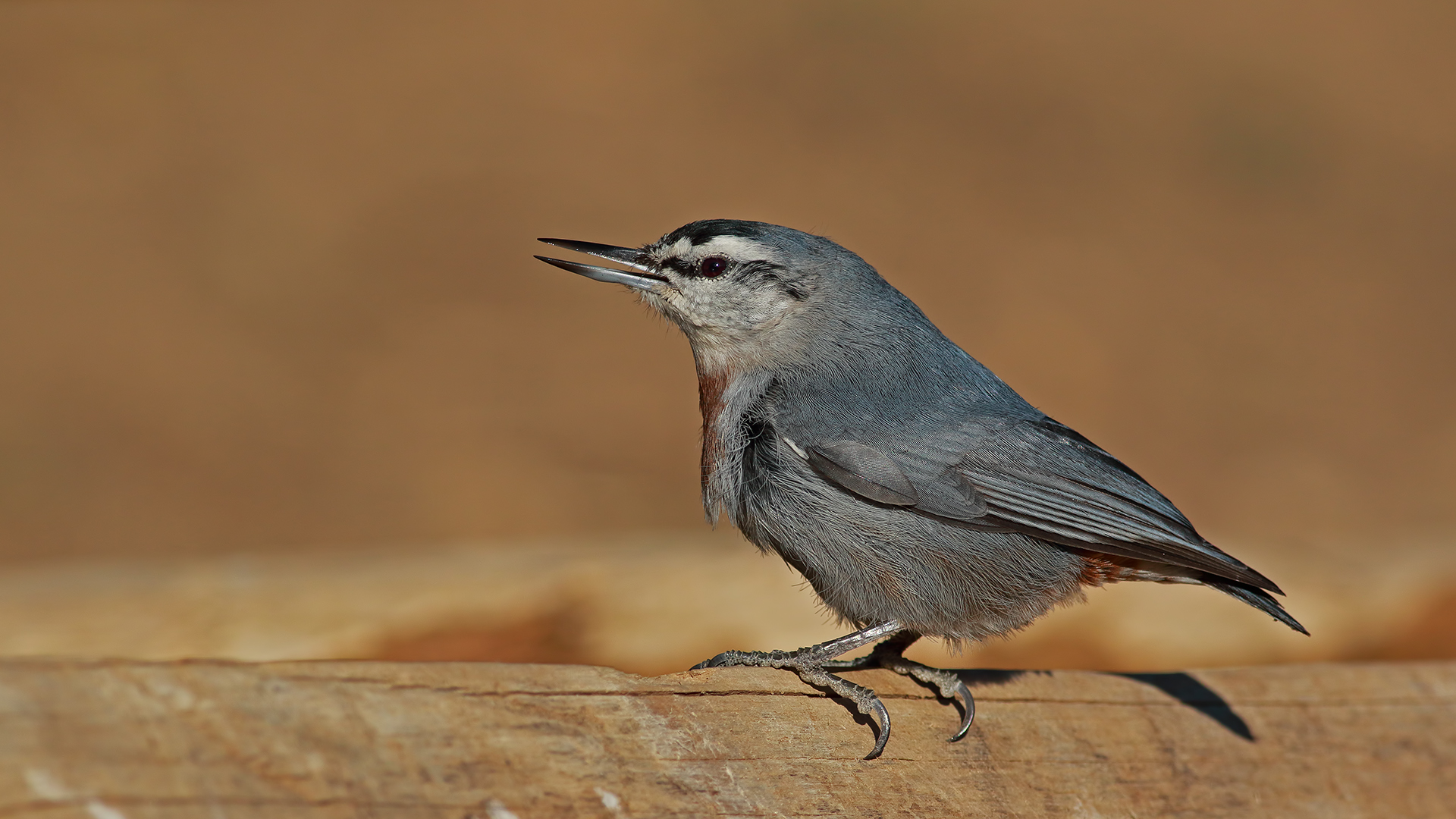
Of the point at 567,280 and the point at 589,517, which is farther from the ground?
the point at 567,280

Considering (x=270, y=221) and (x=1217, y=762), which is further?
(x=270, y=221)

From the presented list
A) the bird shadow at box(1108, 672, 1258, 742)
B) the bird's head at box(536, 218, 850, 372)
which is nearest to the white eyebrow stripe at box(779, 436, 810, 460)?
the bird's head at box(536, 218, 850, 372)

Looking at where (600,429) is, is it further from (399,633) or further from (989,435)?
(989,435)

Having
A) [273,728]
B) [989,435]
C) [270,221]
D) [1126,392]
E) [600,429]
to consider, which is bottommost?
[273,728]

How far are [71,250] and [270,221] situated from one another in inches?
62.8

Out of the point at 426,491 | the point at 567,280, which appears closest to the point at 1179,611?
the point at 426,491

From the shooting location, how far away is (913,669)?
336 centimetres

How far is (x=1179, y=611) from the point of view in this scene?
532 centimetres

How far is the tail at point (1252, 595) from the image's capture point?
3.31m

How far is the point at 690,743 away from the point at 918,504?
43.9 inches

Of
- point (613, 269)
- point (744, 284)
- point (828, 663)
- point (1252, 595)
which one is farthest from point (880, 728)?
point (613, 269)

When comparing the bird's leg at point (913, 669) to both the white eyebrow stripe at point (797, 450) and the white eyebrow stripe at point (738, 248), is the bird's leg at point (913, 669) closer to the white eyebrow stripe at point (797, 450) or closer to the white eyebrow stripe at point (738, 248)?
the white eyebrow stripe at point (797, 450)

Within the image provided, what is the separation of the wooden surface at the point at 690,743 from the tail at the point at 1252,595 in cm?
37

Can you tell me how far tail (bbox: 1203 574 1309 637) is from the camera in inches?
130
